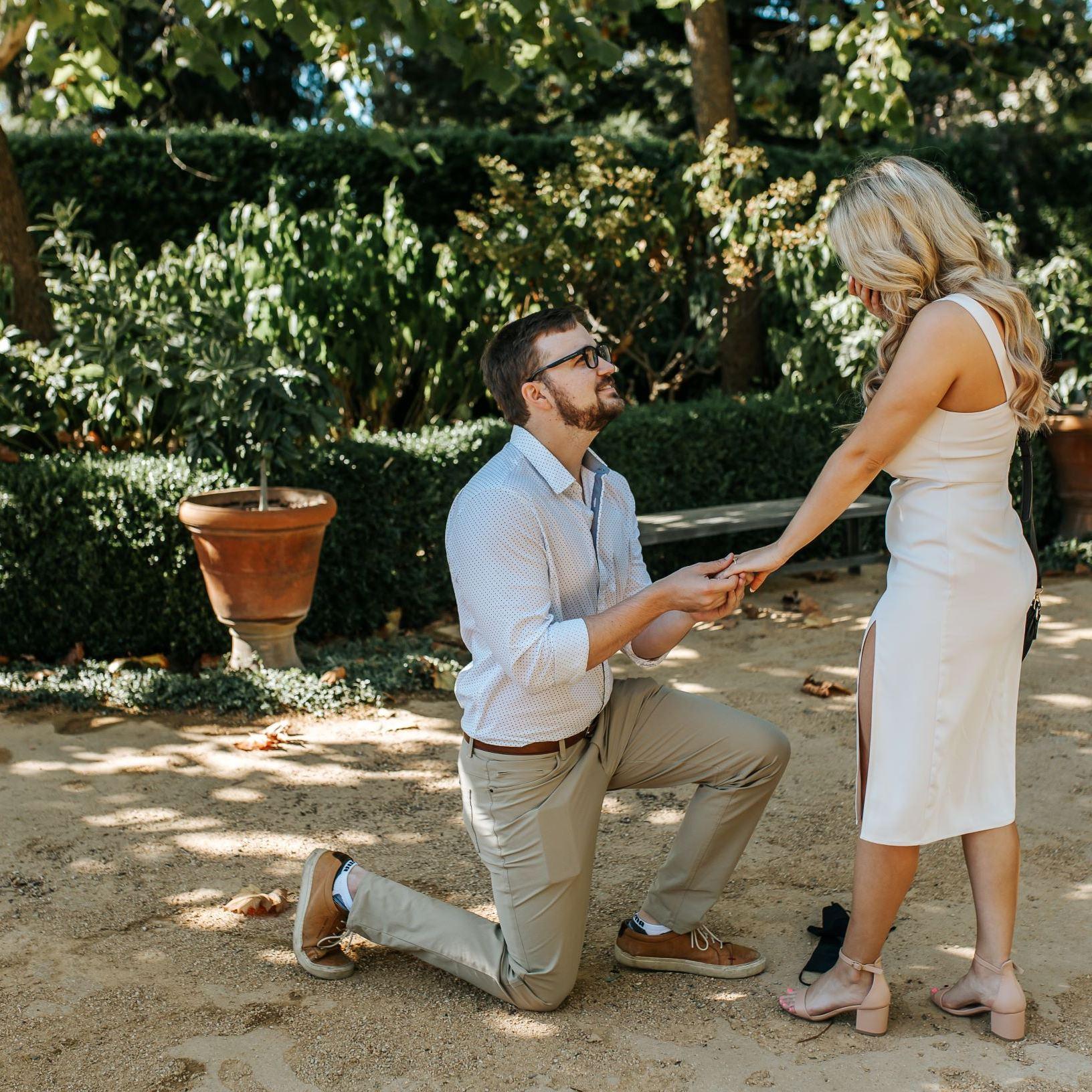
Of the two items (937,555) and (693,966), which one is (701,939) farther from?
(937,555)

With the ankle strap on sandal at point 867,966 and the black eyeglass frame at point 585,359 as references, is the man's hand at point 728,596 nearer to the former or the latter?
the black eyeglass frame at point 585,359

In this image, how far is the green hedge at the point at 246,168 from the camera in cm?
955

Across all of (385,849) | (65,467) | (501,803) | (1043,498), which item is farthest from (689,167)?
(501,803)

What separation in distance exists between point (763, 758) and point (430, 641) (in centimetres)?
313

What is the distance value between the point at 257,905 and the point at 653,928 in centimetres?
111

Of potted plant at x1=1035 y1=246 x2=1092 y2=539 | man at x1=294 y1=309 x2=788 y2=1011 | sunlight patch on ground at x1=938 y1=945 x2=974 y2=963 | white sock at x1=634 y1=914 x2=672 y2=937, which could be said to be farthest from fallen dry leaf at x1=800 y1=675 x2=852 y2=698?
potted plant at x1=1035 y1=246 x2=1092 y2=539

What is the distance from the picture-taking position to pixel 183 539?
5777 millimetres

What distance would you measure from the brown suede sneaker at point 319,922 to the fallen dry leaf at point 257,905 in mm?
377

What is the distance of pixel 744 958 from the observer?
3.15 metres

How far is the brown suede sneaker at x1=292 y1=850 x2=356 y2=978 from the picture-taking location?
10.1 ft

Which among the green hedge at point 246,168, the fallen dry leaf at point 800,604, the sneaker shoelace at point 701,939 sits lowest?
the sneaker shoelace at point 701,939

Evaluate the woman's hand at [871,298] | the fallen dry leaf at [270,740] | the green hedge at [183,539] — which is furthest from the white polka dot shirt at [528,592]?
the green hedge at [183,539]

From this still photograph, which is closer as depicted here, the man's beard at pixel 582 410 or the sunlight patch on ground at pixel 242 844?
the man's beard at pixel 582 410

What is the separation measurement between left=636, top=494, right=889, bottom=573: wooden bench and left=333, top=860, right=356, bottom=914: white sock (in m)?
3.44
